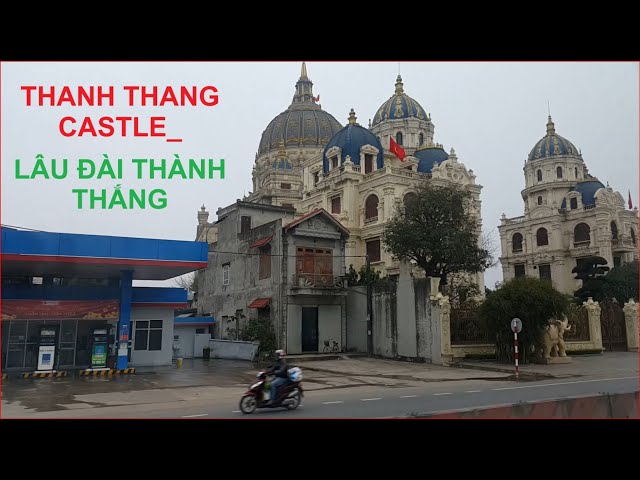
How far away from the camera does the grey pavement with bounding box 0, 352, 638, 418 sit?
11875 millimetres

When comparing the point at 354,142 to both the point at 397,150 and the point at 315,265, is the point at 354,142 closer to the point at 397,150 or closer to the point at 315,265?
the point at 397,150

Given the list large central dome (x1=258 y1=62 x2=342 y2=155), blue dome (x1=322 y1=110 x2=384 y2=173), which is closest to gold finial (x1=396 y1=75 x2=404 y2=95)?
large central dome (x1=258 y1=62 x2=342 y2=155)

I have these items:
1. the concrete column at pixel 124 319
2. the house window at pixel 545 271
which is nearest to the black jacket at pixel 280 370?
the concrete column at pixel 124 319

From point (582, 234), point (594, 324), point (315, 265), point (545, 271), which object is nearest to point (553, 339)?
point (594, 324)

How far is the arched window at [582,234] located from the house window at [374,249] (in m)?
28.6

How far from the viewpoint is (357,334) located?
29391 mm

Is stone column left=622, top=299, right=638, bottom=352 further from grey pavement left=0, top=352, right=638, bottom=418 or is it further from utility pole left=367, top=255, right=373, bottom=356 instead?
utility pole left=367, top=255, right=373, bottom=356

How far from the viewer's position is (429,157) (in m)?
52.3

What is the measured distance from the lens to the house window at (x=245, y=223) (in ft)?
111

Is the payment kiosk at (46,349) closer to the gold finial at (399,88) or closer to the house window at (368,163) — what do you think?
the house window at (368,163)
